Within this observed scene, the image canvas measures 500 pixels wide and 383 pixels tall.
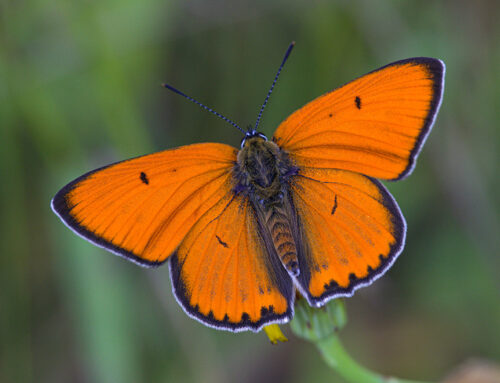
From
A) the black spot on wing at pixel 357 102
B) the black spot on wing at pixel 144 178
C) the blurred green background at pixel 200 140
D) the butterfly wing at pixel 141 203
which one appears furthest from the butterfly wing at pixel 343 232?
the blurred green background at pixel 200 140

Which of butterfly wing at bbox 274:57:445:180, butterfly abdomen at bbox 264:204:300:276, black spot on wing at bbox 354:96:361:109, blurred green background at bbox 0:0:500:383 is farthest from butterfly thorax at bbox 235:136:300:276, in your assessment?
blurred green background at bbox 0:0:500:383

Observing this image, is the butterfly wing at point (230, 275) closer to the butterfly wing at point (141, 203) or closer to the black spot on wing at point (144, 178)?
the butterfly wing at point (141, 203)

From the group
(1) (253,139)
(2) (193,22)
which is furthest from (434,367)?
(2) (193,22)

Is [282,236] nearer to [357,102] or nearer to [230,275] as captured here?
[230,275]

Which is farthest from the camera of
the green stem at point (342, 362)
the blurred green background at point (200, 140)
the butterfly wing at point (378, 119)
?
the blurred green background at point (200, 140)

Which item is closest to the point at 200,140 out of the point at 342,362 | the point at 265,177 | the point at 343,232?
the point at 265,177

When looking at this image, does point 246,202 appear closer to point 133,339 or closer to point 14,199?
point 133,339
